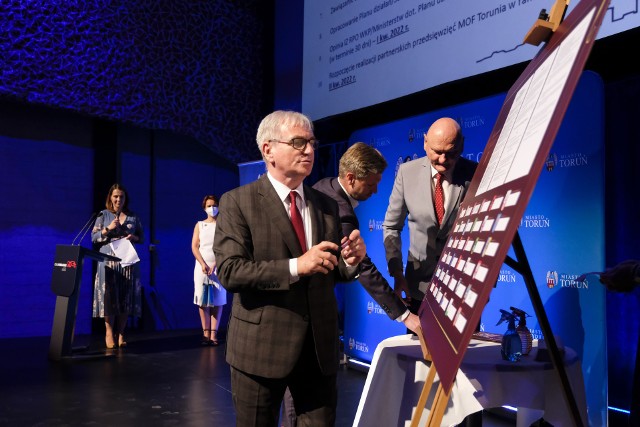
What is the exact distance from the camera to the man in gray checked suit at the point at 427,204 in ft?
8.14

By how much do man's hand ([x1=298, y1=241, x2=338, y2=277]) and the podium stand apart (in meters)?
4.23

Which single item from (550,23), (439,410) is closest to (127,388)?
(439,410)

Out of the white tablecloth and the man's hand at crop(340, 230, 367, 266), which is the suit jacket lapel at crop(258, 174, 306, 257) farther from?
the white tablecloth

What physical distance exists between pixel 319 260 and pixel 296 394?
541 millimetres

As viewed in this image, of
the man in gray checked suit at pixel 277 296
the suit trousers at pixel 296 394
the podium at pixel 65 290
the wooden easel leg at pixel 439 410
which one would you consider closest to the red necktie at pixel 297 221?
the man in gray checked suit at pixel 277 296

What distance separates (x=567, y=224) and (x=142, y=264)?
5367 mm

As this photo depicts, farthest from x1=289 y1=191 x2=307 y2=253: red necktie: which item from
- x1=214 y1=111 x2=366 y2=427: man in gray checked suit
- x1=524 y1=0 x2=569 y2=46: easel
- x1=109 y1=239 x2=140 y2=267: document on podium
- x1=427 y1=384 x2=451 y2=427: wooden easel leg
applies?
x1=109 y1=239 x2=140 y2=267: document on podium

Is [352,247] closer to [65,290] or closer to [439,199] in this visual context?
[439,199]

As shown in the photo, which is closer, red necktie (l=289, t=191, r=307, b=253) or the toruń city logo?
red necktie (l=289, t=191, r=307, b=253)

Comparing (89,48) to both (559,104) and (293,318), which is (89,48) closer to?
(293,318)

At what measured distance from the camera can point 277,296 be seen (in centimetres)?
175

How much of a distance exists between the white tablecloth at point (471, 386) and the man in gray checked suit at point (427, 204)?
0.54m

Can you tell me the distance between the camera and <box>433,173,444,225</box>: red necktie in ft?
8.50

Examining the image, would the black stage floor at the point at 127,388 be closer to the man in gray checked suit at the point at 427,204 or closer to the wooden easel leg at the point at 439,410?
the man in gray checked suit at the point at 427,204
